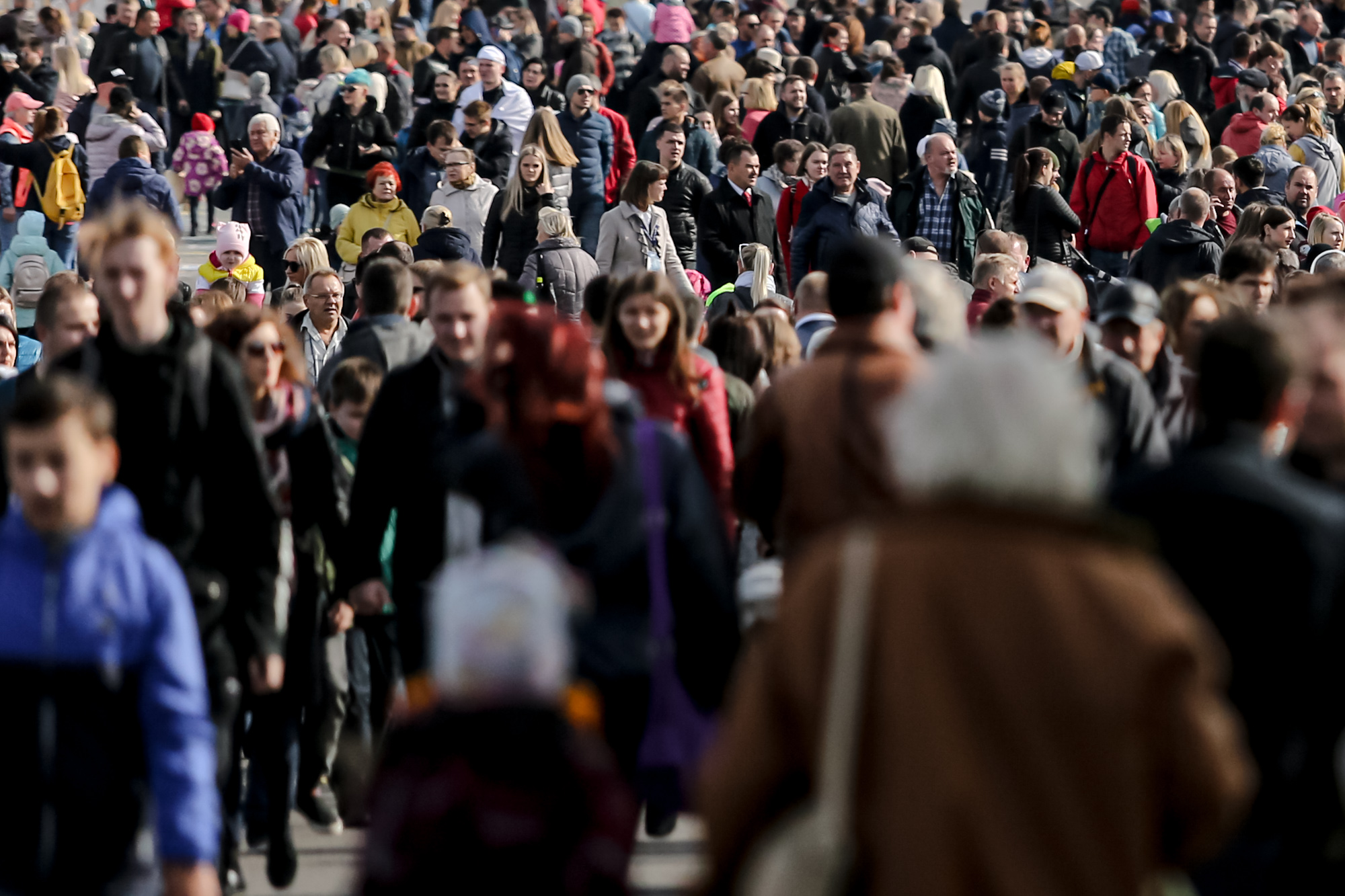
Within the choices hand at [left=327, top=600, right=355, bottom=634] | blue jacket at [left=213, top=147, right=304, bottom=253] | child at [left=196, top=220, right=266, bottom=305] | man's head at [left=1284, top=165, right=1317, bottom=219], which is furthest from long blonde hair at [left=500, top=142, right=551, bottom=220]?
hand at [left=327, top=600, right=355, bottom=634]

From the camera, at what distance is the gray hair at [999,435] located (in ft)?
9.12

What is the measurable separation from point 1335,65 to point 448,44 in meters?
8.51

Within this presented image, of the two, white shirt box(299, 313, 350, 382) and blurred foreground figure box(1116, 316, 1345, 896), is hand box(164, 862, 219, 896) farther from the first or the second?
white shirt box(299, 313, 350, 382)

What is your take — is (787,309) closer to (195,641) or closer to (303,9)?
(195,641)

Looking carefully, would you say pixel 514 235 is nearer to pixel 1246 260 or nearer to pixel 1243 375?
pixel 1246 260

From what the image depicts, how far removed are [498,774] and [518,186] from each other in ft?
33.4

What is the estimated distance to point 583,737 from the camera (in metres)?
3.08

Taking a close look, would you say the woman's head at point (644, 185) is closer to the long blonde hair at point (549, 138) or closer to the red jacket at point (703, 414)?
the long blonde hair at point (549, 138)

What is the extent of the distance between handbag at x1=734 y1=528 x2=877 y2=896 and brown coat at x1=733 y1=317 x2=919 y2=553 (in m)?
1.43

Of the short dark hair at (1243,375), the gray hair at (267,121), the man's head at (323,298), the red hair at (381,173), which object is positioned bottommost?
the man's head at (323,298)

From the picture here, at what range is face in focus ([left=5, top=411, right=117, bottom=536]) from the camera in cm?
367

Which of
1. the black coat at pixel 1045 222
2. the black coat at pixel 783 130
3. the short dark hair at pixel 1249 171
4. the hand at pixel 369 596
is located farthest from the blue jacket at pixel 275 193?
the hand at pixel 369 596

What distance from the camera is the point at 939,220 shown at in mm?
13289

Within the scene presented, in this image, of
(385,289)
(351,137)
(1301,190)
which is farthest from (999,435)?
(351,137)
